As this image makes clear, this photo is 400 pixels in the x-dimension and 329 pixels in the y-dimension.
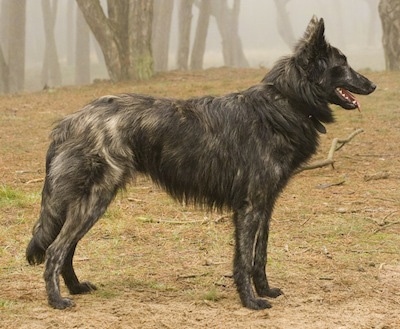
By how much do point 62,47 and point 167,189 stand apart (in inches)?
2830

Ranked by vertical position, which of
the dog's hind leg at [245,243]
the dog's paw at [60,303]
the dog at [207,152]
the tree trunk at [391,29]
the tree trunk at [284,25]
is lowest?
the dog's paw at [60,303]

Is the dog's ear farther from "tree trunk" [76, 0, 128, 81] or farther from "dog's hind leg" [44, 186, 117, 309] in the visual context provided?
"tree trunk" [76, 0, 128, 81]

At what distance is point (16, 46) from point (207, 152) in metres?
27.3

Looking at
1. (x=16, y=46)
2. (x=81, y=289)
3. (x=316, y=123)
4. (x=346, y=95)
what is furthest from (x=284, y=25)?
(x=81, y=289)

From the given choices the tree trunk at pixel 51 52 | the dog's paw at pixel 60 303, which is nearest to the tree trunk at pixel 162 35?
the tree trunk at pixel 51 52

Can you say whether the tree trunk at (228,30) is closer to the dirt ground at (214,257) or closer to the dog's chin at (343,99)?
the dirt ground at (214,257)

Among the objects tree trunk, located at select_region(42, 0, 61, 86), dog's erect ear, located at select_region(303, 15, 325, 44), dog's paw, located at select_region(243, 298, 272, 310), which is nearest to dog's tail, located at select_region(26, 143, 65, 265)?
dog's paw, located at select_region(243, 298, 272, 310)

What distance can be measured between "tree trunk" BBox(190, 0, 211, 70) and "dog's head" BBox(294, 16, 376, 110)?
24938 millimetres

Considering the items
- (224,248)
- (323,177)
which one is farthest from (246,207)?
(323,177)

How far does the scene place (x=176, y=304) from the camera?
6.15 metres

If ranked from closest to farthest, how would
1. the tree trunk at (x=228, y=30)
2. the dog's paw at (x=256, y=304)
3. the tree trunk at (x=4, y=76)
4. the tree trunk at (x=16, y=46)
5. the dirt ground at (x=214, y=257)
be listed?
the dirt ground at (x=214, y=257) → the dog's paw at (x=256, y=304) → the tree trunk at (x=4, y=76) → the tree trunk at (x=16, y=46) → the tree trunk at (x=228, y=30)

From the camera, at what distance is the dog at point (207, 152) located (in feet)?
19.9

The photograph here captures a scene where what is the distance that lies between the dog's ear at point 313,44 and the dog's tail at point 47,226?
2.38m

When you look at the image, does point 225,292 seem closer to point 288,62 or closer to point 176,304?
point 176,304
